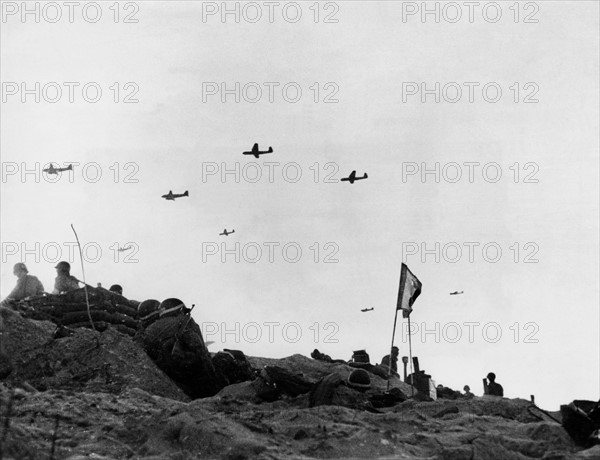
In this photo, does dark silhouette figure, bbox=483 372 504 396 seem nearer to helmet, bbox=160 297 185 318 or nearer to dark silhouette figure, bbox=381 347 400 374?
dark silhouette figure, bbox=381 347 400 374

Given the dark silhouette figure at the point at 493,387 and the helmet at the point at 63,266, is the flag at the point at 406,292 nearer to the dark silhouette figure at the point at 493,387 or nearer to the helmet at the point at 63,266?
the dark silhouette figure at the point at 493,387

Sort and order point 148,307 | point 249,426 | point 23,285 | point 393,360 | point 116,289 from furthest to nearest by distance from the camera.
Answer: point 393,360, point 116,289, point 23,285, point 148,307, point 249,426

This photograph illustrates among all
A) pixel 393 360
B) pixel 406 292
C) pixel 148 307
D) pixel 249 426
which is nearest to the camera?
pixel 249 426

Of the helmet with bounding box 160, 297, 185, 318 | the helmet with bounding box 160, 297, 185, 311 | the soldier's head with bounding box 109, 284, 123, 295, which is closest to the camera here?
the helmet with bounding box 160, 297, 185, 318

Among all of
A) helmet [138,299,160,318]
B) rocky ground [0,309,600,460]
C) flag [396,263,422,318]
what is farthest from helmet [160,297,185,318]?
flag [396,263,422,318]

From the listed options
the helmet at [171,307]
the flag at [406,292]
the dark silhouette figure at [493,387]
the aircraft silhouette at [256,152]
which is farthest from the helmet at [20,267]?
the dark silhouette figure at [493,387]

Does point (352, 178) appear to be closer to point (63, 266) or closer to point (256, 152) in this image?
point (256, 152)

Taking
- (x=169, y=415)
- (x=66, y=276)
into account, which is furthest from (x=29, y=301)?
(x=169, y=415)

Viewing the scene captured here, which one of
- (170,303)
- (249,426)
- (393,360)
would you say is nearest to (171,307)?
(170,303)
